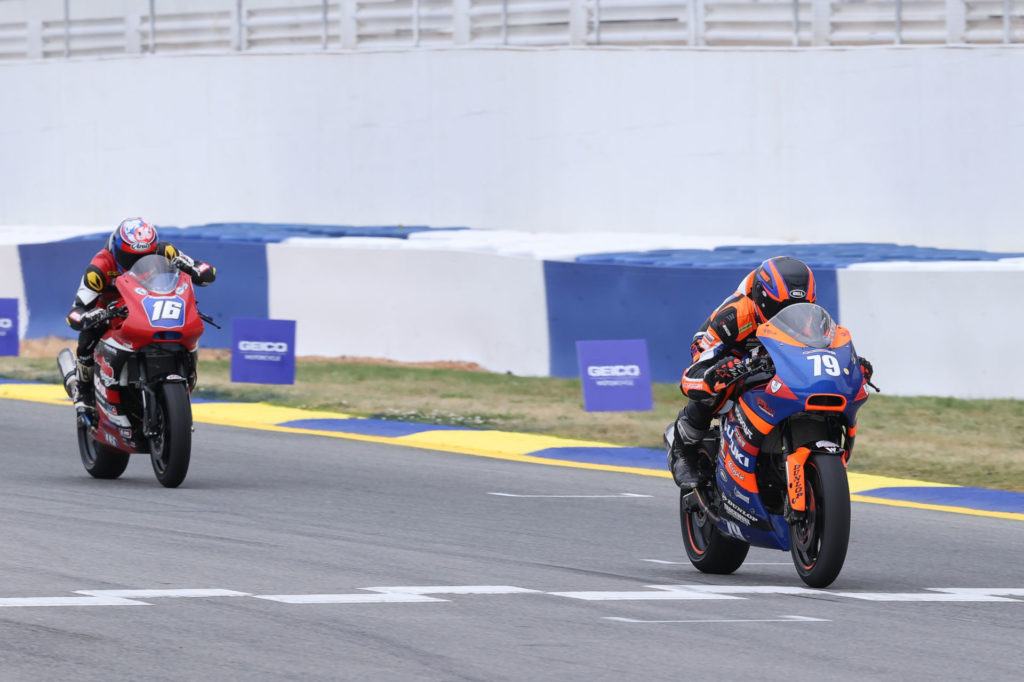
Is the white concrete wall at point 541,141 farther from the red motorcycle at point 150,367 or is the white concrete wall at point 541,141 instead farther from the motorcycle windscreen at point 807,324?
the motorcycle windscreen at point 807,324

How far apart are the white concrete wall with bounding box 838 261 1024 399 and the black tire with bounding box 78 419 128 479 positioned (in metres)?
7.43

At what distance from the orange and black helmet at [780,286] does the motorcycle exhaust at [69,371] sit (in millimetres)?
6107

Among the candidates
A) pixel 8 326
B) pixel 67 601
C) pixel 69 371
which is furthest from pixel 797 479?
pixel 8 326

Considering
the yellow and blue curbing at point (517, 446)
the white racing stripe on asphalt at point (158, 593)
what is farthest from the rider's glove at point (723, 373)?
the yellow and blue curbing at point (517, 446)

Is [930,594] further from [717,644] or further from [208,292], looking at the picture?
[208,292]

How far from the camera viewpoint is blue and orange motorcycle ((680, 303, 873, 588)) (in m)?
8.55

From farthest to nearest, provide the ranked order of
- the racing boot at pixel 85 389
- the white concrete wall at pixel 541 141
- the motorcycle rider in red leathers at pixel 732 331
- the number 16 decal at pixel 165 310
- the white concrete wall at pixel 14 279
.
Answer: the white concrete wall at pixel 14 279
the white concrete wall at pixel 541 141
the racing boot at pixel 85 389
the number 16 decal at pixel 165 310
the motorcycle rider in red leathers at pixel 732 331

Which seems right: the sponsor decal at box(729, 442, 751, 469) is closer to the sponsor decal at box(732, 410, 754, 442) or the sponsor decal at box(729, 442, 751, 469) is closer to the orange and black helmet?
the sponsor decal at box(732, 410, 754, 442)

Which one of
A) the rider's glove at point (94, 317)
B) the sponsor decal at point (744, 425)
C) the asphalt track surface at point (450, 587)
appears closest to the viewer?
the asphalt track surface at point (450, 587)

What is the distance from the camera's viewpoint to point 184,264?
42.9 ft

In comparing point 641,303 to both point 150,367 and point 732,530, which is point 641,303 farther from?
point 732,530

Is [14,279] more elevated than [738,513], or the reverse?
[14,279]

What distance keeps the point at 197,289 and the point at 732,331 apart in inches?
560

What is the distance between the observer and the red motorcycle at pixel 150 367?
12.5 m
